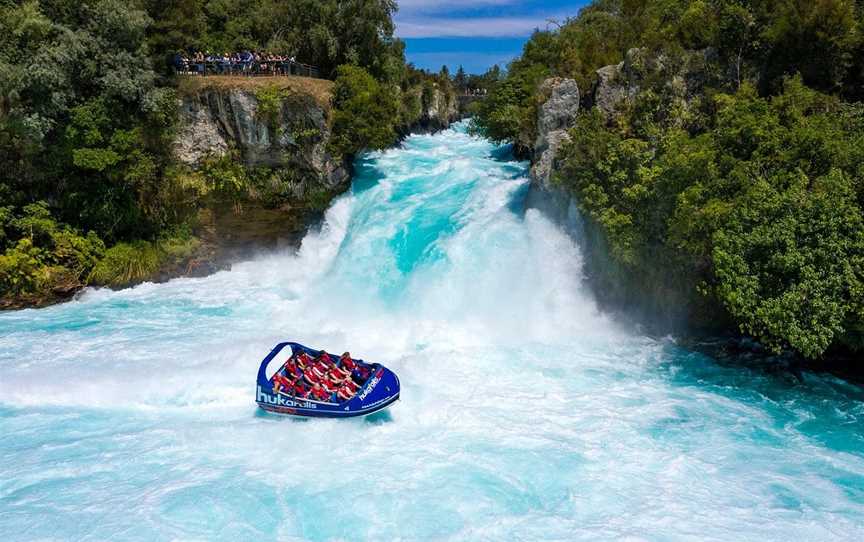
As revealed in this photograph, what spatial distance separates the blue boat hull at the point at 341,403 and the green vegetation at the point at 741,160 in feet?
28.8

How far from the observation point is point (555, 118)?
24000 mm

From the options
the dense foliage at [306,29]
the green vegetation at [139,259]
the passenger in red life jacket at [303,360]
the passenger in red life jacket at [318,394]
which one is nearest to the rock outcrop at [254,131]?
the green vegetation at [139,259]

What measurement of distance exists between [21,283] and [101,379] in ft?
30.4

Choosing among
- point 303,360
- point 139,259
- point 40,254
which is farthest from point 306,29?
point 303,360

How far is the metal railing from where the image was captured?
2834cm

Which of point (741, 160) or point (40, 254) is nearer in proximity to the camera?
point (741, 160)

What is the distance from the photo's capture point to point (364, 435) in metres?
15.0

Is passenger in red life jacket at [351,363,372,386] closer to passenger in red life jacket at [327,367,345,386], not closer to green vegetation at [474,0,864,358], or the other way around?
passenger in red life jacket at [327,367,345,386]

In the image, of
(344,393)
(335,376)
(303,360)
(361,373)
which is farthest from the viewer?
(303,360)

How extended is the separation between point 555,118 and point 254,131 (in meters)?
12.9

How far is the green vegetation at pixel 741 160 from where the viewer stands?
1495 cm

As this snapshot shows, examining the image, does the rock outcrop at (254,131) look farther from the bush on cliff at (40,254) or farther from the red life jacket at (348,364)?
the red life jacket at (348,364)

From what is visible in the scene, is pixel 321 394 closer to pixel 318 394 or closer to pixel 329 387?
pixel 318 394

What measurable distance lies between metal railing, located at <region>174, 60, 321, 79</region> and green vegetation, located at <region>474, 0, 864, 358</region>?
42.0 ft
